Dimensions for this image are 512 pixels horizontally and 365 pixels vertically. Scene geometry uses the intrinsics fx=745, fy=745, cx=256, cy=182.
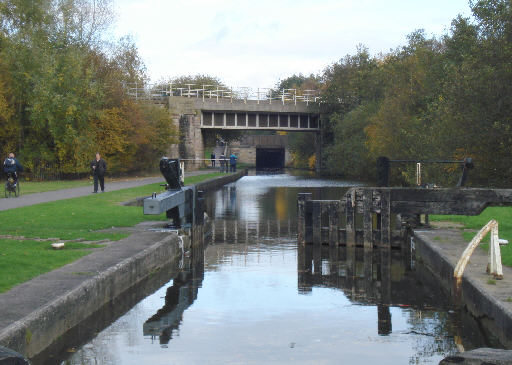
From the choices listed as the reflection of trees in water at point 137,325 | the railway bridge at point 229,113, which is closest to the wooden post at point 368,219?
the reflection of trees in water at point 137,325

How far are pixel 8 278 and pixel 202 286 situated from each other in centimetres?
363

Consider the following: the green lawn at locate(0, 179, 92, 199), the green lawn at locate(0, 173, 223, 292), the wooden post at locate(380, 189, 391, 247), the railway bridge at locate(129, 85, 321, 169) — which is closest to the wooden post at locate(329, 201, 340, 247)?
the wooden post at locate(380, 189, 391, 247)

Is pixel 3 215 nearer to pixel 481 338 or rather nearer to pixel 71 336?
pixel 71 336

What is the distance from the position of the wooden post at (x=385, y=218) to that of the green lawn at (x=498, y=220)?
1759 mm

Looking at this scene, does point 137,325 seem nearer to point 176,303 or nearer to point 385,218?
point 176,303

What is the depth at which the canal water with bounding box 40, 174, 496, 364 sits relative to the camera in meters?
8.45

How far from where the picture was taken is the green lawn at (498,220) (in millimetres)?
12948

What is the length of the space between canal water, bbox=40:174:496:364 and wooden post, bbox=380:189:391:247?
60 cm

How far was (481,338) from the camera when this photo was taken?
907 cm

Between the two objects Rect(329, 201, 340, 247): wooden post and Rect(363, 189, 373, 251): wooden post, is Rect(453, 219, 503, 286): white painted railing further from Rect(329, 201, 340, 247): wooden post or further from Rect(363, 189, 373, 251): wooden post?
Rect(329, 201, 340, 247): wooden post

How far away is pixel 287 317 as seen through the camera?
1028 centimetres

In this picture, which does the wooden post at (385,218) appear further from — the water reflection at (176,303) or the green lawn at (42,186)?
the green lawn at (42,186)

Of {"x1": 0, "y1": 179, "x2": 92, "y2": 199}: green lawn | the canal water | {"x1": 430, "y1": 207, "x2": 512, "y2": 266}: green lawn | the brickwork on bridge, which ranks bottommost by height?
the canal water

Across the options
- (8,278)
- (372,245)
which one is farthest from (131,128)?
(8,278)
